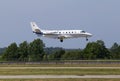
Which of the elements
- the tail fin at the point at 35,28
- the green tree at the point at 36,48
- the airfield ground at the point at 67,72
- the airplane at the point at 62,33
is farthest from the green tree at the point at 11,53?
the airfield ground at the point at 67,72

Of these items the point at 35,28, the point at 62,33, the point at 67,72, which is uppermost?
the point at 35,28

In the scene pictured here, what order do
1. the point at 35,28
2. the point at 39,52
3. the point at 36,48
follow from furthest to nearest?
the point at 36,48 < the point at 39,52 < the point at 35,28

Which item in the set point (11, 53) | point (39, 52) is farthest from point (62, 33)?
point (39, 52)

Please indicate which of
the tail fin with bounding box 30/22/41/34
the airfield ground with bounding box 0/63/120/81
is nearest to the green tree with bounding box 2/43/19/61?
the tail fin with bounding box 30/22/41/34

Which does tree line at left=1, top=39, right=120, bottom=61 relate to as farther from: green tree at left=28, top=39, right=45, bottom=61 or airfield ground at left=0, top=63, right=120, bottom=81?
airfield ground at left=0, top=63, right=120, bottom=81

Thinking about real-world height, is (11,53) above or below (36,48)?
below

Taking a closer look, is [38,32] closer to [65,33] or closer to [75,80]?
[65,33]

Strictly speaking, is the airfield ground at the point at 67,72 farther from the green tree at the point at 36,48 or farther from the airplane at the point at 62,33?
the green tree at the point at 36,48

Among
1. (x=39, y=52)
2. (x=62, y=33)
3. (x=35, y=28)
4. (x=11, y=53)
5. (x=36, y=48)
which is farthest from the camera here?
(x=36, y=48)

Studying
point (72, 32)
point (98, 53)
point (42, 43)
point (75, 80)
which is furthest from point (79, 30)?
point (42, 43)

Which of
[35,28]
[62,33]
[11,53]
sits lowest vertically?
[11,53]

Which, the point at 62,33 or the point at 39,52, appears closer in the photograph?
the point at 62,33

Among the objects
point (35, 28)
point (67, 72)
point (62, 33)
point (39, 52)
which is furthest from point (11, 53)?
point (67, 72)

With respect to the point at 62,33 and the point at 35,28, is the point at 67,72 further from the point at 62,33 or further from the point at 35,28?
the point at 35,28
